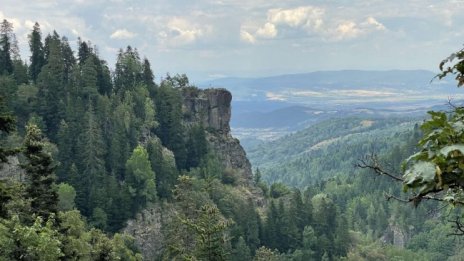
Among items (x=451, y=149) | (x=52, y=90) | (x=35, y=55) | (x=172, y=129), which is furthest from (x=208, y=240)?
(x=35, y=55)

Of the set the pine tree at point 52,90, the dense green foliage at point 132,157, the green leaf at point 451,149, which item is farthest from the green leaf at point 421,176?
the pine tree at point 52,90

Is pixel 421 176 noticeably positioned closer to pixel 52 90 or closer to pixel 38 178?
pixel 38 178

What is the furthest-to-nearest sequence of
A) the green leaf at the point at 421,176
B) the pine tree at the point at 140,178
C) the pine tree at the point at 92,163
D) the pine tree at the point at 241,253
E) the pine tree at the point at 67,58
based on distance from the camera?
the pine tree at the point at 67,58 < the pine tree at the point at 241,253 < the pine tree at the point at 140,178 < the pine tree at the point at 92,163 < the green leaf at the point at 421,176

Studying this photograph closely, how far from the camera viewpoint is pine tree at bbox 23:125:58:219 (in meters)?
29.2

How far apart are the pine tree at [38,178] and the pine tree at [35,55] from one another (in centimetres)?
8697

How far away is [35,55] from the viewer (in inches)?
4397

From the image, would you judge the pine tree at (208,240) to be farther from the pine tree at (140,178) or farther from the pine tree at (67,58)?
the pine tree at (67,58)

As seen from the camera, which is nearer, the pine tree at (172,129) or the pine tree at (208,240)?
the pine tree at (208,240)

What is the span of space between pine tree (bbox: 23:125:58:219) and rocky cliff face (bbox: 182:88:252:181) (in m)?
97.6

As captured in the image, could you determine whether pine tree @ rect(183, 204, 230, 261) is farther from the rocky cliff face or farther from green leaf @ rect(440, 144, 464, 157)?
the rocky cliff face

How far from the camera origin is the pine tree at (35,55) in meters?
111

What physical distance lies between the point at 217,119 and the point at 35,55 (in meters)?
45.2

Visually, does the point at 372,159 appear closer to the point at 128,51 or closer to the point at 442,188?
the point at 442,188

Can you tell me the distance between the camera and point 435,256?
16112cm
